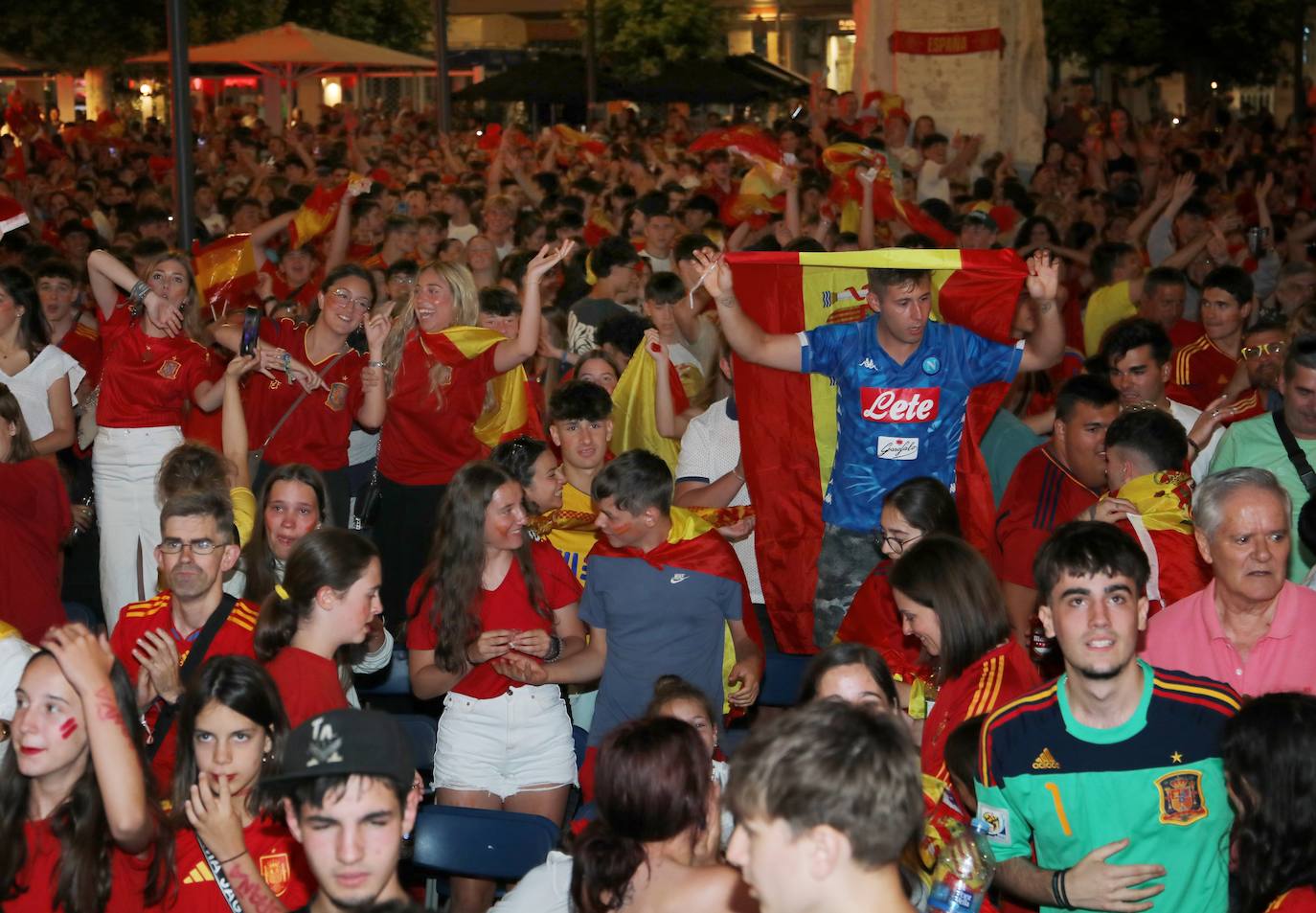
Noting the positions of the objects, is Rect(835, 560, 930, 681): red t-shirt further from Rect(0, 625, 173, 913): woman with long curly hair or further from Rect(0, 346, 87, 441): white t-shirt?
Rect(0, 346, 87, 441): white t-shirt

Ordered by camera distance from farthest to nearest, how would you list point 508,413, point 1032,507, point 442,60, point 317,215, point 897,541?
point 442,60 < point 317,215 < point 508,413 < point 1032,507 < point 897,541

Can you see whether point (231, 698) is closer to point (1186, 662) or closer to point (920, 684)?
point (920, 684)

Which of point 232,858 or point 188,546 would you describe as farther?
point 188,546

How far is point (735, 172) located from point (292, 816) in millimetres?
16844

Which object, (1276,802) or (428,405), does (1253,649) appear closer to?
(1276,802)

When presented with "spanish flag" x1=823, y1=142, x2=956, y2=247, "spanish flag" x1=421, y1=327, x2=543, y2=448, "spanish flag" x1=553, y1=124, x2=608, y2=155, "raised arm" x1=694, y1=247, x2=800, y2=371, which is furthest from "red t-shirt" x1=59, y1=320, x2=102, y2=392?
"spanish flag" x1=553, y1=124, x2=608, y2=155

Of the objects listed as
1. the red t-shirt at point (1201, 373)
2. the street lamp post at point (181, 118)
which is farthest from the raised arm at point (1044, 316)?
the street lamp post at point (181, 118)

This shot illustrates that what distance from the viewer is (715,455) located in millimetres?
7965

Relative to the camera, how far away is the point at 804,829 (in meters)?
3.07

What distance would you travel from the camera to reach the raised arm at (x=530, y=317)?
7.80 meters

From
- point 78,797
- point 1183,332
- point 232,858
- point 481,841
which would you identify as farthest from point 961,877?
point 1183,332

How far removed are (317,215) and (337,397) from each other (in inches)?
164

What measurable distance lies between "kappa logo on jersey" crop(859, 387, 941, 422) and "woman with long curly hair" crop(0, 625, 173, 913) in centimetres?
340

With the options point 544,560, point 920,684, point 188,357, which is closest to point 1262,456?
point 920,684
